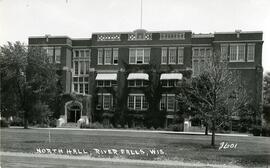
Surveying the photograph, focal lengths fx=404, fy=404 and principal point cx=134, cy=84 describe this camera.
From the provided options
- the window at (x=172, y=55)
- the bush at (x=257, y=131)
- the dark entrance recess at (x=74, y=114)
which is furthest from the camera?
the dark entrance recess at (x=74, y=114)

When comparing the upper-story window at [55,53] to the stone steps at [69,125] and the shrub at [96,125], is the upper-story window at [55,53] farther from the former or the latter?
the shrub at [96,125]

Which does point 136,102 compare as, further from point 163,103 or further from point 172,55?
point 172,55

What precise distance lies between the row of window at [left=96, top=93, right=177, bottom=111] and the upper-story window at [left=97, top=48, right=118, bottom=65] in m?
4.32

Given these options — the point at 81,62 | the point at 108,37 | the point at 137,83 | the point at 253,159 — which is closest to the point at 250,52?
the point at 137,83

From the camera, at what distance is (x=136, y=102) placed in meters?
52.1

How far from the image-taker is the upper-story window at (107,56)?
53.7 m

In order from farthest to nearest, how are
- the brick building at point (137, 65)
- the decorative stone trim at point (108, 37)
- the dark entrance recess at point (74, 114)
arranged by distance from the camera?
1. the decorative stone trim at point (108, 37)
2. the dark entrance recess at point (74, 114)
3. the brick building at point (137, 65)

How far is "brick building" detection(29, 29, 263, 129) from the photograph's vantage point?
49406 millimetres

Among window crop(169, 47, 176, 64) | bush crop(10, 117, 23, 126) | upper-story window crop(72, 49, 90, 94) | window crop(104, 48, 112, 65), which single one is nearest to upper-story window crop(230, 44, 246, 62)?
window crop(169, 47, 176, 64)

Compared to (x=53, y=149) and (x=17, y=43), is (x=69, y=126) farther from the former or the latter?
(x=53, y=149)

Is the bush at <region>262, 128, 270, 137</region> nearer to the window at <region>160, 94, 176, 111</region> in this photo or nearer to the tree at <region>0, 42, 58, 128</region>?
the window at <region>160, 94, 176, 111</region>

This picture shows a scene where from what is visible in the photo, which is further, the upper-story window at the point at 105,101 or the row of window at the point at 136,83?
the upper-story window at the point at 105,101

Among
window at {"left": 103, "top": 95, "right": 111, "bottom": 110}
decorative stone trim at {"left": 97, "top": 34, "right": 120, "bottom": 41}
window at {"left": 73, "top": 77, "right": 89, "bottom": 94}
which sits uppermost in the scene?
decorative stone trim at {"left": 97, "top": 34, "right": 120, "bottom": 41}

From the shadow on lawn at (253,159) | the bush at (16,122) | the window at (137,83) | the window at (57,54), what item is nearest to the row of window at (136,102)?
the window at (137,83)
